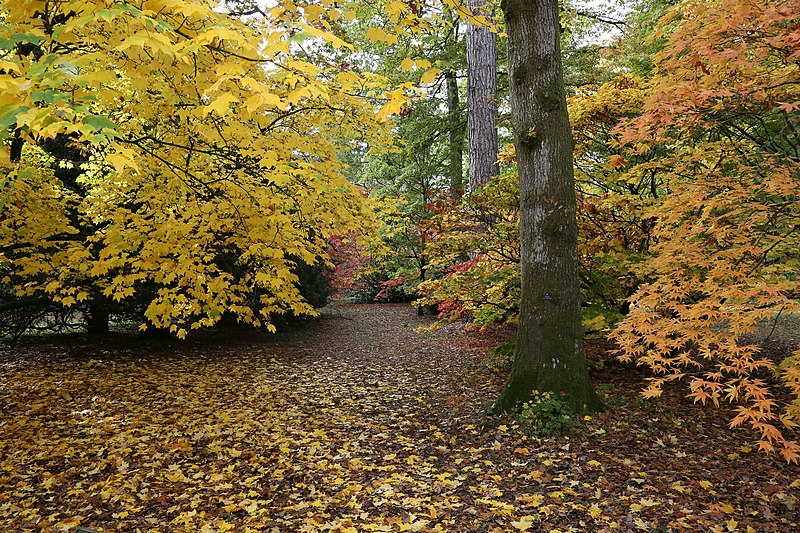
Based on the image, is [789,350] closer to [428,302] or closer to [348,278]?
[428,302]

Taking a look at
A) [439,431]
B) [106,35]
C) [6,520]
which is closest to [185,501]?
[6,520]

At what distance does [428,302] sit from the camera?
20.3 feet

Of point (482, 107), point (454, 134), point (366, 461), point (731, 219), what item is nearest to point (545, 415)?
point (366, 461)

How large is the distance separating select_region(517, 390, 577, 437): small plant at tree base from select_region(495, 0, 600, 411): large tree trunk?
0.08 meters

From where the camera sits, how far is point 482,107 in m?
7.88

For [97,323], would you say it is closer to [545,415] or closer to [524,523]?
[545,415]

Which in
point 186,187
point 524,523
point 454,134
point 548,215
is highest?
point 454,134

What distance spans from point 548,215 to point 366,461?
261cm

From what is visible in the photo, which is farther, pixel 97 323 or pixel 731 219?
pixel 97 323

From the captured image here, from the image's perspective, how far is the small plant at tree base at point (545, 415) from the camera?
3.97 meters

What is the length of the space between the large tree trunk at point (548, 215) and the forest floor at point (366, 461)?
1.51 ft

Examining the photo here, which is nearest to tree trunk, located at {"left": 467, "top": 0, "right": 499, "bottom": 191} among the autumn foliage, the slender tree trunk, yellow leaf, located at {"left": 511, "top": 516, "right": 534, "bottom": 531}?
the autumn foliage

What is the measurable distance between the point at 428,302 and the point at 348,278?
434 inches

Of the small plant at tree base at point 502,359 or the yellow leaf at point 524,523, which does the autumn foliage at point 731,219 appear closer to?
the yellow leaf at point 524,523
